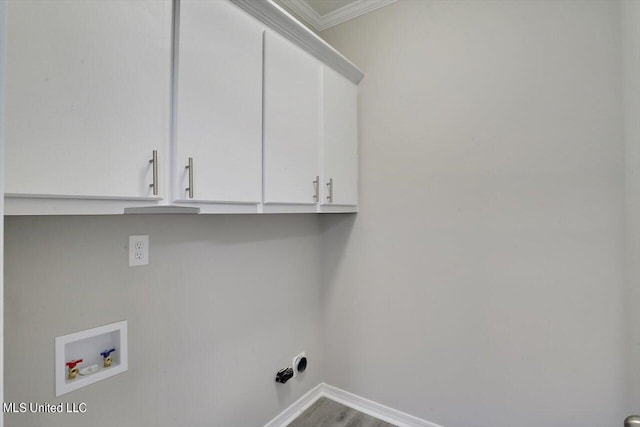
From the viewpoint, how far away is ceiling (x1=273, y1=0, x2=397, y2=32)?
1976 mm

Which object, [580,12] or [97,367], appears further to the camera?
[580,12]

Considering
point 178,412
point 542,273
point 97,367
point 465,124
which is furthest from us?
point 465,124

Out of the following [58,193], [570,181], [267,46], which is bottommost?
[58,193]

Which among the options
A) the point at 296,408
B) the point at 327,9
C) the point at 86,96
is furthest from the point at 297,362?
the point at 327,9

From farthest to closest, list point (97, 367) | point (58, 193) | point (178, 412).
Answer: point (178, 412), point (97, 367), point (58, 193)

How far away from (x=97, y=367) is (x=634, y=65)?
2.36 m

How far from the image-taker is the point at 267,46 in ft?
4.50

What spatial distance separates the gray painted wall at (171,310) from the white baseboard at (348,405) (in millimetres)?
64

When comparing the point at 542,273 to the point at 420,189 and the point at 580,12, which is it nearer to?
the point at 420,189

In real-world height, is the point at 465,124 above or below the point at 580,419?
above

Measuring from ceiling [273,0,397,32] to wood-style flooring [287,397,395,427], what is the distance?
2598 millimetres

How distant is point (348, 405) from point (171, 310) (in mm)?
1423

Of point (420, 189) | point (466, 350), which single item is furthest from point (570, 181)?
point (466, 350)

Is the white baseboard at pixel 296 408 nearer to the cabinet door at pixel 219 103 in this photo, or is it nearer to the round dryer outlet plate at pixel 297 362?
the round dryer outlet plate at pixel 297 362
